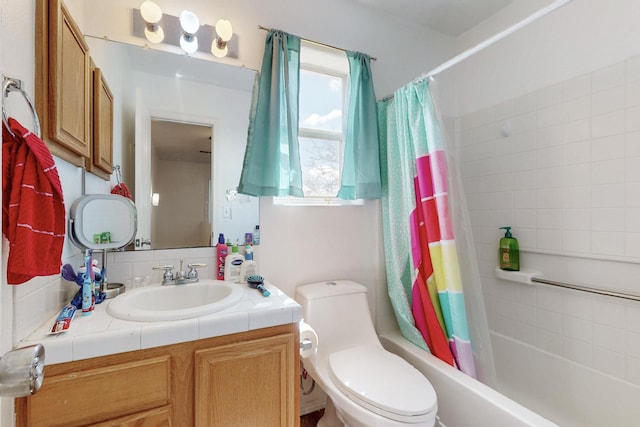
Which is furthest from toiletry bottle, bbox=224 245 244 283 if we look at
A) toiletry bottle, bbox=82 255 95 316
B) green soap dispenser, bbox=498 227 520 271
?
green soap dispenser, bbox=498 227 520 271

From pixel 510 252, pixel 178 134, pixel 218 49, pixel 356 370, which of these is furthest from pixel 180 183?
pixel 510 252

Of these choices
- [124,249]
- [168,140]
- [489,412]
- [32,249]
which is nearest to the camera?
[32,249]

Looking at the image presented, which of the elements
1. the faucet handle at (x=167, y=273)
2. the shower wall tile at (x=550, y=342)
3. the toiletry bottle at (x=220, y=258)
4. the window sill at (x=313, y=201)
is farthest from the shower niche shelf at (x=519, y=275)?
the faucet handle at (x=167, y=273)

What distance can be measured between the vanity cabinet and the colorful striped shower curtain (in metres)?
0.80

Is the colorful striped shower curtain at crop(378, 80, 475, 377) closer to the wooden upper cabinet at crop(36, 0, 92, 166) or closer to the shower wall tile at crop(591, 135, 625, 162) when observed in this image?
the shower wall tile at crop(591, 135, 625, 162)

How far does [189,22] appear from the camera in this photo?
1.40 meters

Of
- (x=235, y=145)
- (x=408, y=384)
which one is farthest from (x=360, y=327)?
(x=235, y=145)

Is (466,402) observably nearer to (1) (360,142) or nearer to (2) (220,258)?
(2) (220,258)

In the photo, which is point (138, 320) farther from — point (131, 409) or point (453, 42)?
point (453, 42)

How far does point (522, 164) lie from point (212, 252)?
6.31 ft

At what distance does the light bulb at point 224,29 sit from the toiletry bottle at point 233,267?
109 centimetres

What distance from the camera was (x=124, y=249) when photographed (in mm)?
1352

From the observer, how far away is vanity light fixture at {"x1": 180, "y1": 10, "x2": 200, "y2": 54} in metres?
1.39

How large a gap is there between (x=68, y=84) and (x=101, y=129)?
0.27 metres
